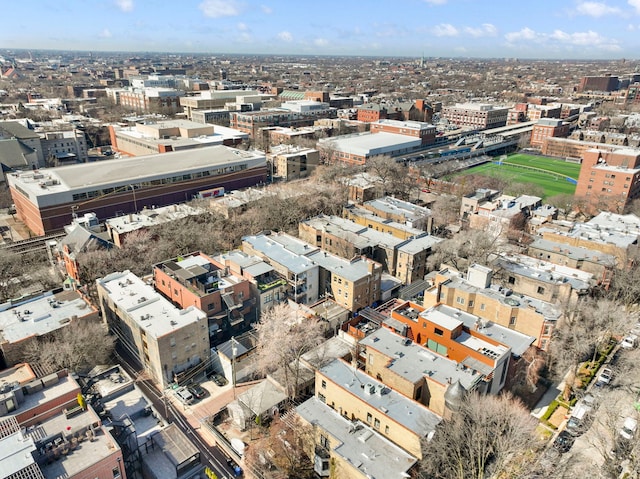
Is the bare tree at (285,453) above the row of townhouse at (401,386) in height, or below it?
below

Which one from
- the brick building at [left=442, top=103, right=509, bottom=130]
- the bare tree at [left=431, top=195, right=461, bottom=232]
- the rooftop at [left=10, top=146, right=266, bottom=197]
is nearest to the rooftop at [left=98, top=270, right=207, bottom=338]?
the rooftop at [left=10, top=146, right=266, bottom=197]

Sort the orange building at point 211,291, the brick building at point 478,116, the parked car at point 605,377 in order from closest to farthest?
the parked car at point 605,377
the orange building at point 211,291
the brick building at point 478,116

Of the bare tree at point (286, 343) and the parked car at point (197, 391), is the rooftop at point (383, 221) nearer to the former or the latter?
the bare tree at point (286, 343)

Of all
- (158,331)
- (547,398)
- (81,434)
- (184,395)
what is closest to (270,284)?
(158,331)

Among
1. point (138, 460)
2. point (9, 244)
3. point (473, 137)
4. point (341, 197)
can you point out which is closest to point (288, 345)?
point (138, 460)

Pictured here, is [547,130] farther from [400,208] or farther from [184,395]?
[184,395]

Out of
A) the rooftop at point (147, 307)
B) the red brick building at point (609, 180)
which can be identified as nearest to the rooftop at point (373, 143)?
the red brick building at point (609, 180)

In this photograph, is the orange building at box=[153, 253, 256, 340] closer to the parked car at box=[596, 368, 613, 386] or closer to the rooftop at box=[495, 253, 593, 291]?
the rooftop at box=[495, 253, 593, 291]
